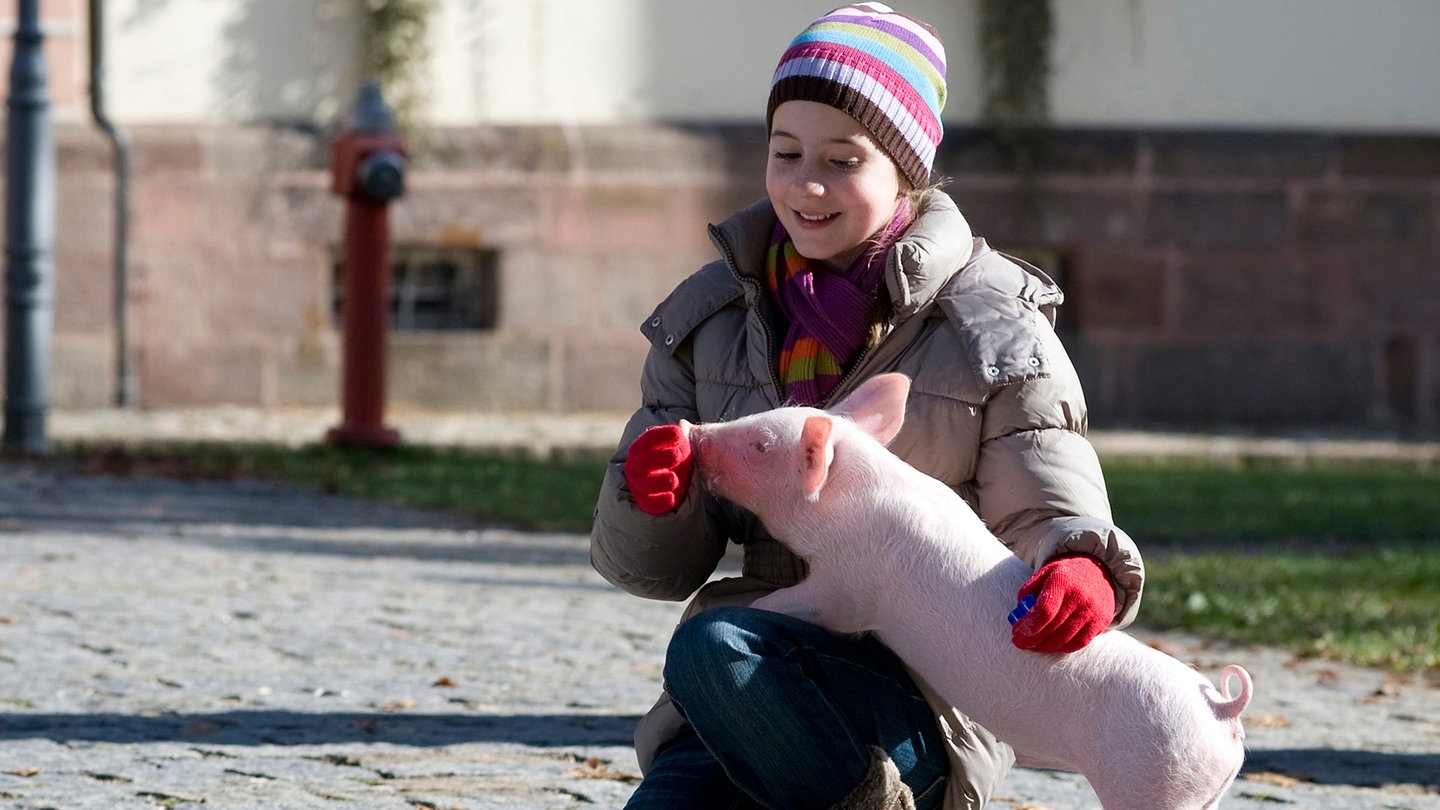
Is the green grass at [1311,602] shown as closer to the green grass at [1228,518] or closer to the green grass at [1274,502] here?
the green grass at [1228,518]

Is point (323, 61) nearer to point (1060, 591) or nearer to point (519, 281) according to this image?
point (519, 281)

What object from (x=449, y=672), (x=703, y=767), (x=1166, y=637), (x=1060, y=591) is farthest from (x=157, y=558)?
(x=1060, y=591)

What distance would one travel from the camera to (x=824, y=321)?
3152mm

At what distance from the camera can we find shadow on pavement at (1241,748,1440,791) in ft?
14.6

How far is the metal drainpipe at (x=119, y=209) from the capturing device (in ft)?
40.4

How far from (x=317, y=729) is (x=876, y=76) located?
220 centimetres

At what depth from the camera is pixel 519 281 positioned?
12953mm

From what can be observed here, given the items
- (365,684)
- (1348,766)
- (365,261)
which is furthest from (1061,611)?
(365,261)

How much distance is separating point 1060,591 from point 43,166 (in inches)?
321

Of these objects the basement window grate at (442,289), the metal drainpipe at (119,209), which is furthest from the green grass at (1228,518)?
the basement window grate at (442,289)

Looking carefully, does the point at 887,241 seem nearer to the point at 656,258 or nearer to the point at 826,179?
the point at 826,179

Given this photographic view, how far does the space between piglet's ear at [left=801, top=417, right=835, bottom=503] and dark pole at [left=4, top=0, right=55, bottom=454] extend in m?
7.64

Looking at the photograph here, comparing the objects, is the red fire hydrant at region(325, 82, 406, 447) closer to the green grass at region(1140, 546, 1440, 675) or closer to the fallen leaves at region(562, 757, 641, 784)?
the green grass at region(1140, 546, 1440, 675)

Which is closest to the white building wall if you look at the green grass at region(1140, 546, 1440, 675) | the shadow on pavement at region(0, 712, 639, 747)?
the green grass at region(1140, 546, 1440, 675)
